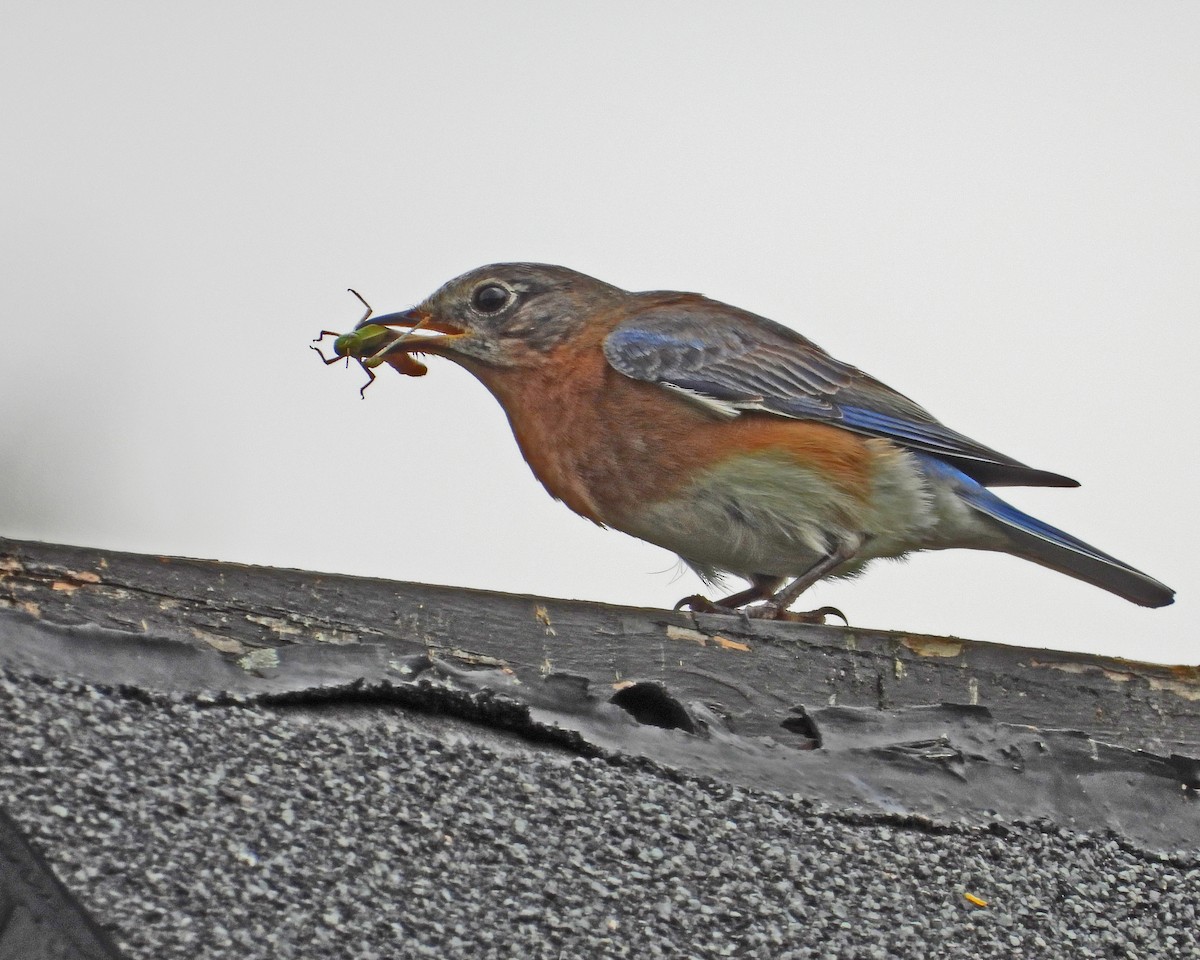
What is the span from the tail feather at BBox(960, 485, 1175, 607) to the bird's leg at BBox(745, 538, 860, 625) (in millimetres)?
→ 577

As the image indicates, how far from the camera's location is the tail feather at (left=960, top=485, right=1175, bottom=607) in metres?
5.11

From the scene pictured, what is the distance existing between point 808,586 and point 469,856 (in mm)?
2753

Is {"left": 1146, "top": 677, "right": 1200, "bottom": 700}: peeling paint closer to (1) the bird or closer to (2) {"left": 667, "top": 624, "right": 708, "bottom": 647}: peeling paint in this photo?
(2) {"left": 667, "top": 624, "right": 708, "bottom": 647}: peeling paint

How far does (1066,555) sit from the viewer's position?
5320mm

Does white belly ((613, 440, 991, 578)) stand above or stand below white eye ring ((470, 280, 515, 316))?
below

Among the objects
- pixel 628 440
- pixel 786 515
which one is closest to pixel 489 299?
pixel 628 440

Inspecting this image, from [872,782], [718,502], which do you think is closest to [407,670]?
[872,782]

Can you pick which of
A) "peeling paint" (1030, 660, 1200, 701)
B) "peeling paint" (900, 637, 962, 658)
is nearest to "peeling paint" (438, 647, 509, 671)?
"peeling paint" (900, 637, 962, 658)

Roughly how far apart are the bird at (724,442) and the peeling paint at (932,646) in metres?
1.17

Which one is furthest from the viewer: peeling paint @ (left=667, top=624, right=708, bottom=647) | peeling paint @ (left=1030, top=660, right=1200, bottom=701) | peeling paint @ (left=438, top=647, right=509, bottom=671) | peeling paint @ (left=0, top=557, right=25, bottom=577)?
peeling paint @ (left=1030, top=660, right=1200, bottom=701)

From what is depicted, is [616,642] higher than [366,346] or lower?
lower

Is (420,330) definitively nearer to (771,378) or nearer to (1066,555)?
(771,378)

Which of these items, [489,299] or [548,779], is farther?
[489,299]

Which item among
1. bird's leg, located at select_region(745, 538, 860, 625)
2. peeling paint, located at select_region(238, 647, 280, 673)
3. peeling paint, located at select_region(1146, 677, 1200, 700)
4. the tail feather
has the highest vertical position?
the tail feather
